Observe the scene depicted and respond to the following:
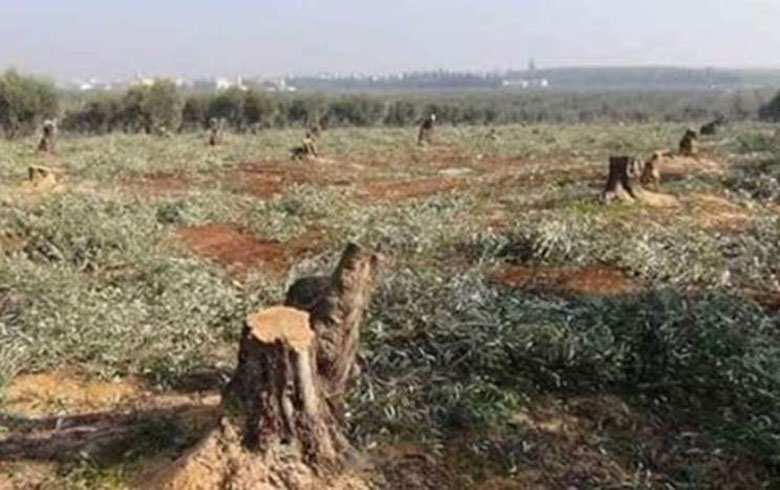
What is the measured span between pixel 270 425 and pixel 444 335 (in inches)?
82.9

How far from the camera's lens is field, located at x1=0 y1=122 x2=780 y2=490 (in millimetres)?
5781

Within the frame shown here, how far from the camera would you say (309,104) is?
5809cm

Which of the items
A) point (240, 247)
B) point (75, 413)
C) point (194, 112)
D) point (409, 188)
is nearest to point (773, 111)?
point (194, 112)

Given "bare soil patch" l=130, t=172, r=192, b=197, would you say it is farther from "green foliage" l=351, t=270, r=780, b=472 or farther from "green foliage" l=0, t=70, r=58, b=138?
"green foliage" l=0, t=70, r=58, b=138

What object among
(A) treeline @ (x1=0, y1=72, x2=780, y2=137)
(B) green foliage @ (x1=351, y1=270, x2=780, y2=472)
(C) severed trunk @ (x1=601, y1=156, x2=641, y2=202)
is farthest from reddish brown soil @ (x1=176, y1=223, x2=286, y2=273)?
(A) treeline @ (x1=0, y1=72, x2=780, y2=137)

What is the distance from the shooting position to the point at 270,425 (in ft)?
17.4

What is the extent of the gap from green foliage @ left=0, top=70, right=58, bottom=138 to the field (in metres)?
28.8

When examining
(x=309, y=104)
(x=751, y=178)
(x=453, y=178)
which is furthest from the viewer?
(x=309, y=104)

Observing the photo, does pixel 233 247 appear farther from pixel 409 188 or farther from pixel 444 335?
pixel 409 188

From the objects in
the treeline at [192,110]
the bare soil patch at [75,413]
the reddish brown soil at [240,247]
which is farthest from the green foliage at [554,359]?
the treeline at [192,110]

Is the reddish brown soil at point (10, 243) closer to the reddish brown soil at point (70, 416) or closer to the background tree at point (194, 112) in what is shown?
the reddish brown soil at point (70, 416)

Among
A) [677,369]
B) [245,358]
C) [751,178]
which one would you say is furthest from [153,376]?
[751,178]

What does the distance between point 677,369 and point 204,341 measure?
3421 mm

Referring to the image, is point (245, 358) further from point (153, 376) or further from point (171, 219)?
point (171, 219)
